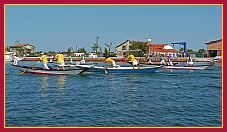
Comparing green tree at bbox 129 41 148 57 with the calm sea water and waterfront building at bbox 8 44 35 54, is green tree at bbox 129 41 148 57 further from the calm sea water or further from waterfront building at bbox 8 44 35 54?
the calm sea water

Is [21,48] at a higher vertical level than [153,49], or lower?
higher

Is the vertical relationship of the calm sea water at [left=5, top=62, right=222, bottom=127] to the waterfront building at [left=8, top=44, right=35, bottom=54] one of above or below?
below

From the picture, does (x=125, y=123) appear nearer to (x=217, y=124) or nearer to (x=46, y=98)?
(x=217, y=124)

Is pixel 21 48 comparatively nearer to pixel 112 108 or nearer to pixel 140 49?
pixel 140 49

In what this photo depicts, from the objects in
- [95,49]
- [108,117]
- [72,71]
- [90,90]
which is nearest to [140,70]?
[72,71]

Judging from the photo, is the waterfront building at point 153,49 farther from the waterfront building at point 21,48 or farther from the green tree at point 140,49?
the waterfront building at point 21,48

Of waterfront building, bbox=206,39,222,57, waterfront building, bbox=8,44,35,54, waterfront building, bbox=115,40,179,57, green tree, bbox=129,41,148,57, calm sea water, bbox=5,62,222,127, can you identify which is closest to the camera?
calm sea water, bbox=5,62,222,127

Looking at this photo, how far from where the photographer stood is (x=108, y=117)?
11008 mm

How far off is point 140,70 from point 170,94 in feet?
42.7

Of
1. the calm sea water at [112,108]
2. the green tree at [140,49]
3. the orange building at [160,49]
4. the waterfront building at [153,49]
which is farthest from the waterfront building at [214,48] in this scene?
the calm sea water at [112,108]

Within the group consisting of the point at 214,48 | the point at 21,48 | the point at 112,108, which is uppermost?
the point at 21,48

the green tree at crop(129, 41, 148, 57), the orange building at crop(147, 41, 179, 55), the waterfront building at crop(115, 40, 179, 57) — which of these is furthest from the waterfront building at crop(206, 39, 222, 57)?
the orange building at crop(147, 41, 179, 55)

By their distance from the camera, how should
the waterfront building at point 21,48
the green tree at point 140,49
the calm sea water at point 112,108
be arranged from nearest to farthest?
the calm sea water at point 112,108
the green tree at point 140,49
the waterfront building at point 21,48

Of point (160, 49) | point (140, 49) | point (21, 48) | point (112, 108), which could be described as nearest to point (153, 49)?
point (160, 49)
